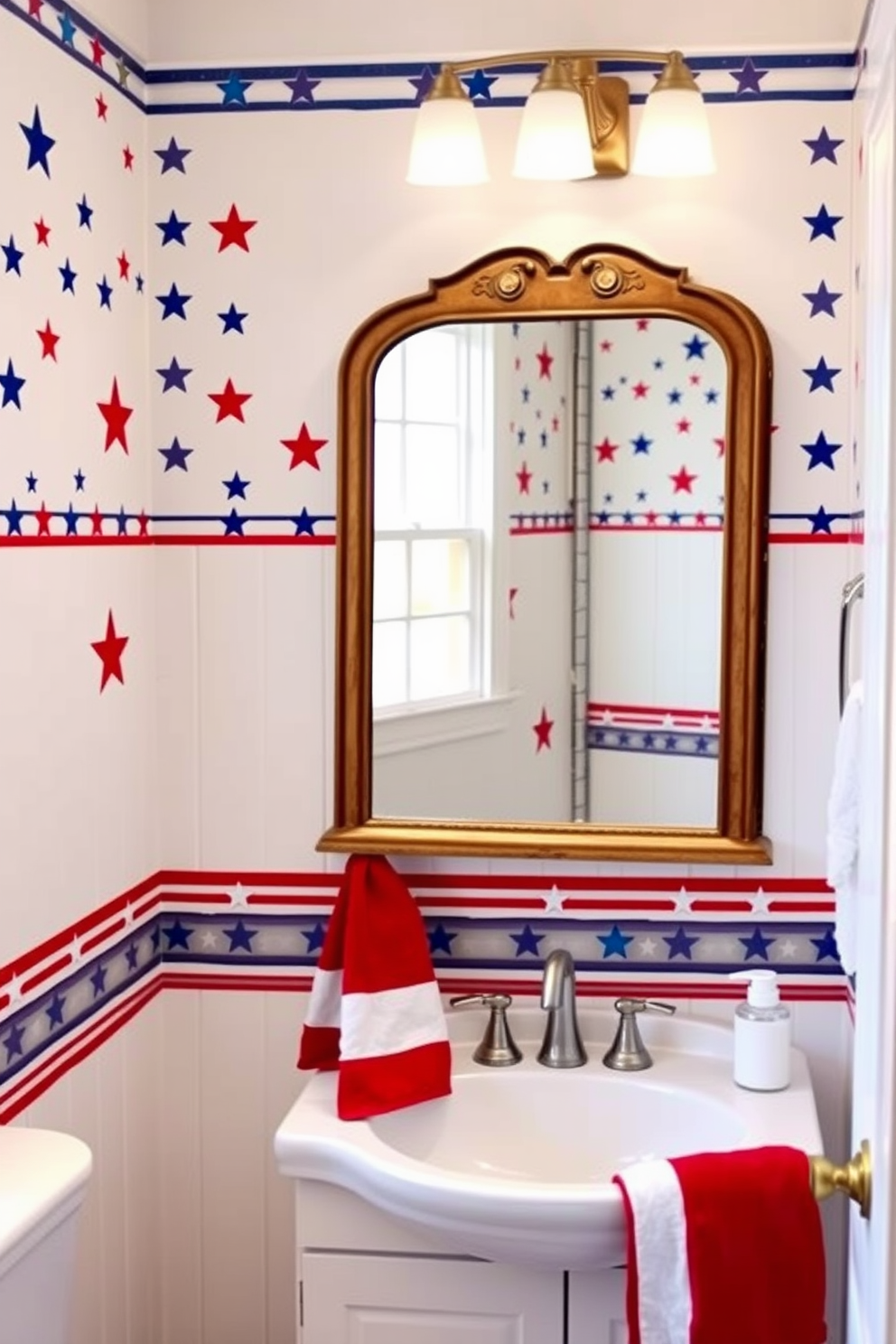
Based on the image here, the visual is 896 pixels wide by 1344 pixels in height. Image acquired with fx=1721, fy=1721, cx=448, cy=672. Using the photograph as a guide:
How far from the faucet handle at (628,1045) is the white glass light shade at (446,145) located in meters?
1.12

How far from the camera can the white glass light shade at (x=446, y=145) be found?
7.25 ft

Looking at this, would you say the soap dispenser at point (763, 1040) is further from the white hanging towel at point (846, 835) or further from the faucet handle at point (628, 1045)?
the white hanging towel at point (846, 835)

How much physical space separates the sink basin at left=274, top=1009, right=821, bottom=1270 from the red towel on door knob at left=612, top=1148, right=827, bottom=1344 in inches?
2.4

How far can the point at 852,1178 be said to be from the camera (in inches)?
52.6

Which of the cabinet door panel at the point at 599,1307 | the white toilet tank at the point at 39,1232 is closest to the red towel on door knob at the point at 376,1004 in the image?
the cabinet door panel at the point at 599,1307

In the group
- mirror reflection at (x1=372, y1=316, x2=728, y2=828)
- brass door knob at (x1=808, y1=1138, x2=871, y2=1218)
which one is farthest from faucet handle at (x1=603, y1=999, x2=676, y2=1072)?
brass door knob at (x1=808, y1=1138, x2=871, y2=1218)

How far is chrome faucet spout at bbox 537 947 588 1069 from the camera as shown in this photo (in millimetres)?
2262

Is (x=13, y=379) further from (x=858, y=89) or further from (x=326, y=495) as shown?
(x=858, y=89)

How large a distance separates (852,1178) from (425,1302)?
2.91ft

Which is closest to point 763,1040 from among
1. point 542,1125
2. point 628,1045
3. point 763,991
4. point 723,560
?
point 763,991

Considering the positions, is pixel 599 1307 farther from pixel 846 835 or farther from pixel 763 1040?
pixel 846 835

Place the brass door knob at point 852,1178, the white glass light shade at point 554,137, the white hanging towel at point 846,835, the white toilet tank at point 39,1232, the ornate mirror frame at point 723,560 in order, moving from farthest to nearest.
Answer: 1. the ornate mirror frame at point 723,560
2. the white glass light shade at point 554,137
3. the white hanging towel at point 846,835
4. the white toilet tank at point 39,1232
5. the brass door knob at point 852,1178

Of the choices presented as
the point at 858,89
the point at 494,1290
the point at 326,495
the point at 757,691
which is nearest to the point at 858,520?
the point at 757,691

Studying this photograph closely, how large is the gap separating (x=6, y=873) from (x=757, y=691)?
1.02 m
